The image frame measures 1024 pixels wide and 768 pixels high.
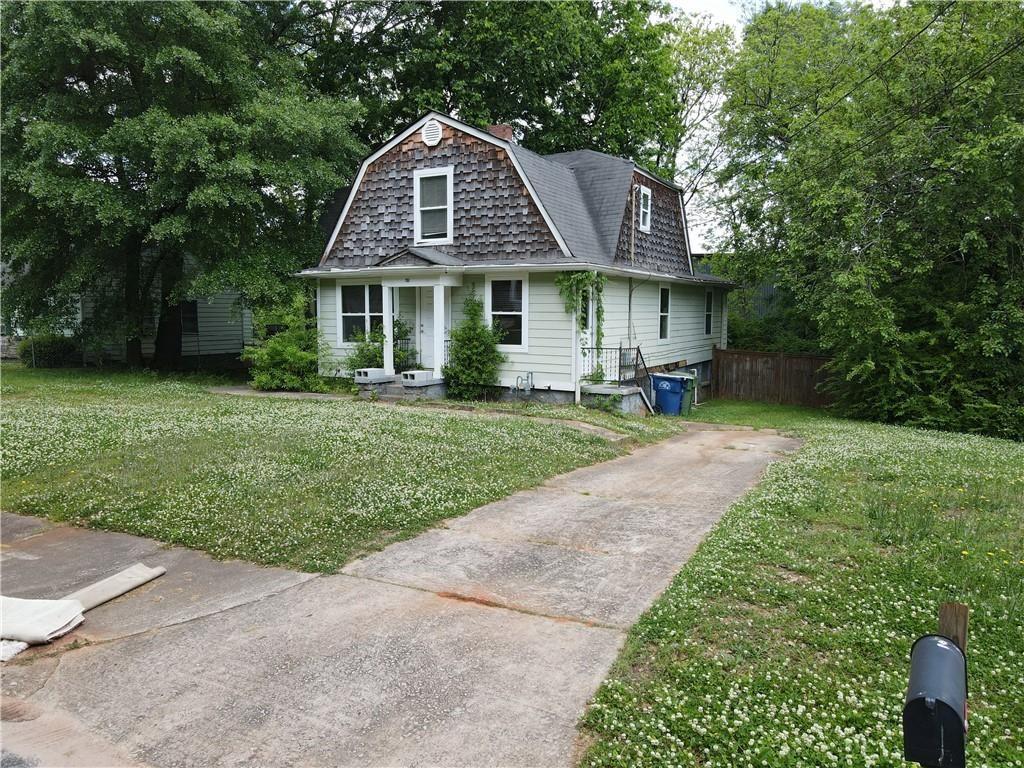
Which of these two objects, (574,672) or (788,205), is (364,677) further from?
(788,205)

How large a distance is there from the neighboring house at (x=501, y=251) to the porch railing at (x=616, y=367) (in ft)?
0.20

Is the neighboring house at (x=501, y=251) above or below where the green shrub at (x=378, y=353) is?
above

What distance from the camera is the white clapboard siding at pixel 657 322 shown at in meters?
16.1

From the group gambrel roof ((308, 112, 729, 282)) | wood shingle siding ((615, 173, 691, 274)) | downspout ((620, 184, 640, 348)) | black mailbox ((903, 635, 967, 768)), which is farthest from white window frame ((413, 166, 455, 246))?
black mailbox ((903, 635, 967, 768))

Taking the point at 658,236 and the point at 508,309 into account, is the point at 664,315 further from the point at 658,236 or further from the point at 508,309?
A: the point at 508,309

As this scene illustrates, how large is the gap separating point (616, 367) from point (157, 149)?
38.8ft

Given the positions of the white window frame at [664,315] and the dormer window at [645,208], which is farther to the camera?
the white window frame at [664,315]

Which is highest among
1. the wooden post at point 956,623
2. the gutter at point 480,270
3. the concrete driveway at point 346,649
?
the gutter at point 480,270

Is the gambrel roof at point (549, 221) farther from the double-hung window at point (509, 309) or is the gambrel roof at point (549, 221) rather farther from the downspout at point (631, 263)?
the double-hung window at point (509, 309)

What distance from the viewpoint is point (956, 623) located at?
2572mm

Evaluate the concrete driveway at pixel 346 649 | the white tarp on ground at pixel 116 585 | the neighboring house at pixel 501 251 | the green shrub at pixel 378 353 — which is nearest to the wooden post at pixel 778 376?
the neighboring house at pixel 501 251

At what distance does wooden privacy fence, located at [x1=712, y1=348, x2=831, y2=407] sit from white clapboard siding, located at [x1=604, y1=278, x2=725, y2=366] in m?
0.93

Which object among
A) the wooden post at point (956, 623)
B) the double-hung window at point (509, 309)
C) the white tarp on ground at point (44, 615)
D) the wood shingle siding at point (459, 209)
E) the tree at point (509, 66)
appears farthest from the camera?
the tree at point (509, 66)

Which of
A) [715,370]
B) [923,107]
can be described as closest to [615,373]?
[715,370]
